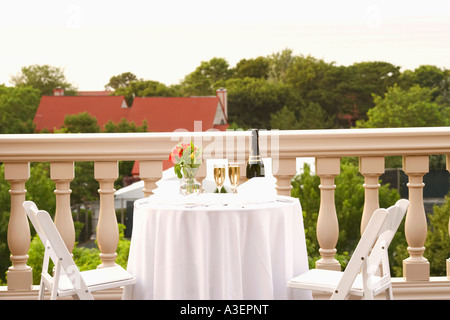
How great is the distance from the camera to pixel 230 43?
188 feet

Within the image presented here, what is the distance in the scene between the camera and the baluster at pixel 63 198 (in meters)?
3.36

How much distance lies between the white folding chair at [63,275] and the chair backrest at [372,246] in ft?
2.93

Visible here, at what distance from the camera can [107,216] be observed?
3.40 meters

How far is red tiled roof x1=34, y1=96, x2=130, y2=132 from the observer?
5666 cm

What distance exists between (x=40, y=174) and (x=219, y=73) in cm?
1803

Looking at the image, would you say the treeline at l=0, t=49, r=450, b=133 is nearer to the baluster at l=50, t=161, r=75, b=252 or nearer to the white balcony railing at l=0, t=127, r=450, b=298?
the white balcony railing at l=0, t=127, r=450, b=298

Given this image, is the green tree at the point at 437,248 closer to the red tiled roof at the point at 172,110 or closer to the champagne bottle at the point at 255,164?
the red tiled roof at the point at 172,110

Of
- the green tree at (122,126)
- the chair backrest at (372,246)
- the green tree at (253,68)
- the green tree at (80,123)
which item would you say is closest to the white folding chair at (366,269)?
the chair backrest at (372,246)

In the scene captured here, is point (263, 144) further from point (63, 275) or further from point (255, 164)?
point (63, 275)

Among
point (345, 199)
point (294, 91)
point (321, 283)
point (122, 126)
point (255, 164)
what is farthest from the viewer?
point (122, 126)

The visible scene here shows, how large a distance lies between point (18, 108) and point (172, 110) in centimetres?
1421

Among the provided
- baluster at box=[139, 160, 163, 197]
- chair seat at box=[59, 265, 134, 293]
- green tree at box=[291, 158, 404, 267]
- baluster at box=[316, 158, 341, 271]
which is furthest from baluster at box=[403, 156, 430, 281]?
green tree at box=[291, 158, 404, 267]

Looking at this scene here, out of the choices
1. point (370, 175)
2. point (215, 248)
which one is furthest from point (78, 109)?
point (215, 248)
